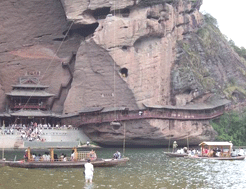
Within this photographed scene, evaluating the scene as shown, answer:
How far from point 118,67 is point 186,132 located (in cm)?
1018

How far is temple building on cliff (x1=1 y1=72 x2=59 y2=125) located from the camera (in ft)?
192

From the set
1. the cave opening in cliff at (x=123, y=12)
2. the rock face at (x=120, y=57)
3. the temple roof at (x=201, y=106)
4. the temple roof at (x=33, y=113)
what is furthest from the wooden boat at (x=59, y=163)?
the cave opening in cliff at (x=123, y=12)

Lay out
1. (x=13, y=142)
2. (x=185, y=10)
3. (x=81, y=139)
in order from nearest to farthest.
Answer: (x=13, y=142)
(x=81, y=139)
(x=185, y=10)

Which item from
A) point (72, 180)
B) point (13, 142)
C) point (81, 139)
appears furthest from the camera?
point (81, 139)

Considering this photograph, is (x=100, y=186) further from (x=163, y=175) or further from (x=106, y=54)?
A: (x=106, y=54)

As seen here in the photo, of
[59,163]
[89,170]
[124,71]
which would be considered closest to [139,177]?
[89,170]

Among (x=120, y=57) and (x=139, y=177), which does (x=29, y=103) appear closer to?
(x=120, y=57)

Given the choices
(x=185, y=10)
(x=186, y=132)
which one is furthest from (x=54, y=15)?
(x=186, y=132)

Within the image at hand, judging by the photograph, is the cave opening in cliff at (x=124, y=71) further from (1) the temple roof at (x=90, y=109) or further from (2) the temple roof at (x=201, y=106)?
(1) the temple roof at (x=90, y=109)

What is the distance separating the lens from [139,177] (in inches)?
1082

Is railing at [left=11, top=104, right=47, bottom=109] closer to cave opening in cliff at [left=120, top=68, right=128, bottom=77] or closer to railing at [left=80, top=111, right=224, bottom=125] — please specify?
railing at [left=80, top=111, right=224, bottom=125]

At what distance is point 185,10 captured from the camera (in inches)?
2363

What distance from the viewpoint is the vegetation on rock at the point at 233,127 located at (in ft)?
189

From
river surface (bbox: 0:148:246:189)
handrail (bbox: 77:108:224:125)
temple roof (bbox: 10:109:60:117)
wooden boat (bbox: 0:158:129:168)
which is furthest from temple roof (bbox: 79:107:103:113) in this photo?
wooden boat (bbox: 0:158:129:168)
